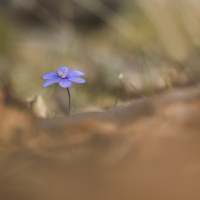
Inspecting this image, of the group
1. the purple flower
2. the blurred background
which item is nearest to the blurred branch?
the blurred background

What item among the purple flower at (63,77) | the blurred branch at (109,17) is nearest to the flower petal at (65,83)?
the purple flower at (63,77)

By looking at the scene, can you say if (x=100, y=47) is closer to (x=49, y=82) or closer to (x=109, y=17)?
(x=109, y=17)

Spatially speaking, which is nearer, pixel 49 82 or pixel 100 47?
pixel 49 82

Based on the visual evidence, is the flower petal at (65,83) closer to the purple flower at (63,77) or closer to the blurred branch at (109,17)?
the purple flower at (63,77)

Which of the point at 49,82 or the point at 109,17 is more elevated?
the point at 109,17

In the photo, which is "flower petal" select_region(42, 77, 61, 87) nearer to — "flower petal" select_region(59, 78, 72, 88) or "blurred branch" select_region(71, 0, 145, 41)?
"flower petal" select_region(59, 78, 72, 88)

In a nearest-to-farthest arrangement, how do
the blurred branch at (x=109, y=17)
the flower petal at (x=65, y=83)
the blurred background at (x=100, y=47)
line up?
the flower petal at (x=65, y=83) < the blurred background at (x=100, y=47) < the blurred branch at (x=109, y=17)

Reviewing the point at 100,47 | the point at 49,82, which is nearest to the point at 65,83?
the point at 49,82

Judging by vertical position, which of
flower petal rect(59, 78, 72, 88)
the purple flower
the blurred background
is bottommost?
flower petal rect(59, 78, 72, 88)
